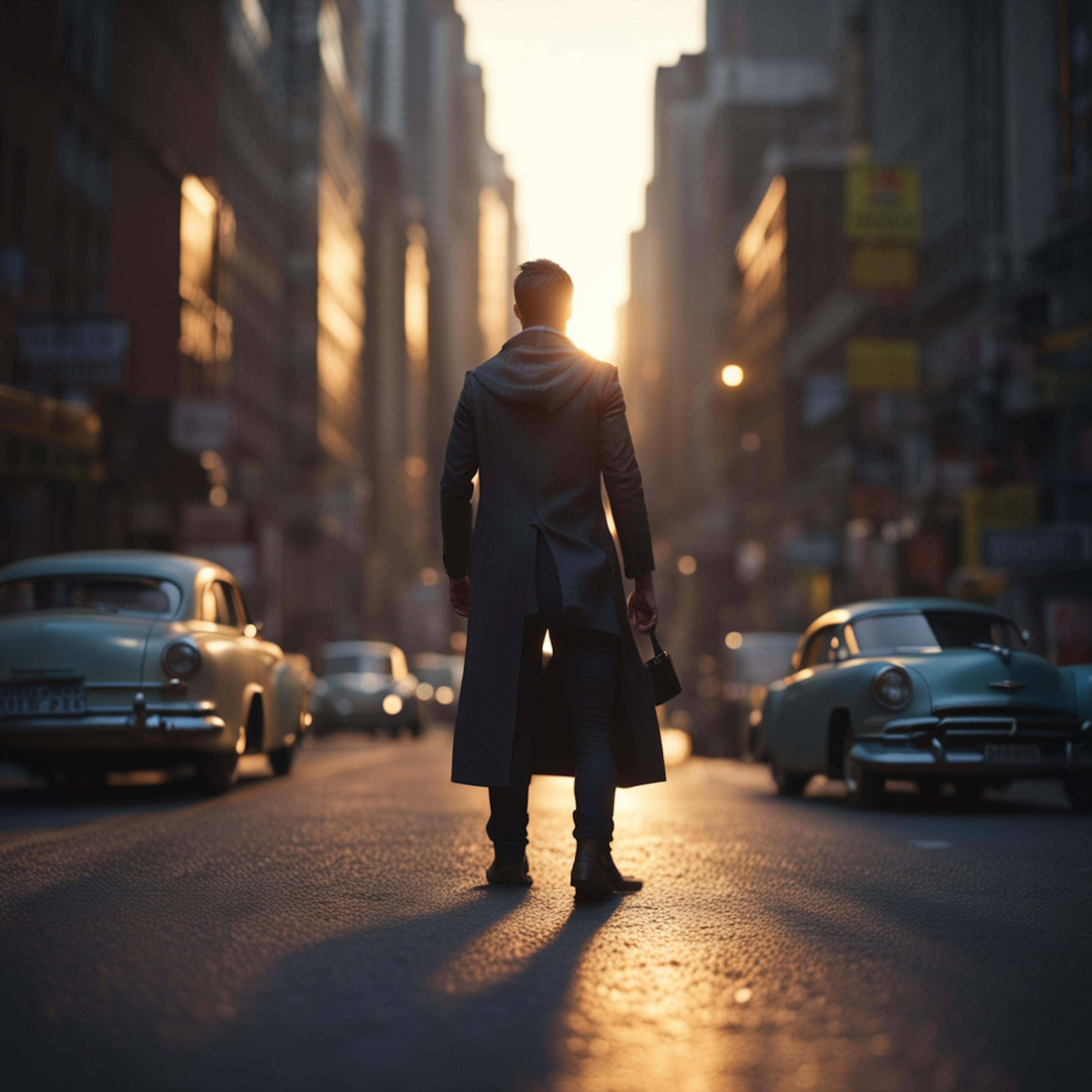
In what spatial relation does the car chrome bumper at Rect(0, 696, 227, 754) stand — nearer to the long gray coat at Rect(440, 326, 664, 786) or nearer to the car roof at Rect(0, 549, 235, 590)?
the car roof at Rect(0, 549, 235, 590)

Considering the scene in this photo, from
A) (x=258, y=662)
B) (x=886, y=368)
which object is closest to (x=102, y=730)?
(x=258, y=662)

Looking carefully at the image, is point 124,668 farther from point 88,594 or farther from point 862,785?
point 862,785

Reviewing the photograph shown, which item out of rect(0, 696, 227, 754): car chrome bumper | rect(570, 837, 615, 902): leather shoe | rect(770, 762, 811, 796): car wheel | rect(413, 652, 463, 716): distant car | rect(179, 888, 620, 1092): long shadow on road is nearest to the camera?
rect(179, 888, 620, 1092): long shadow on road

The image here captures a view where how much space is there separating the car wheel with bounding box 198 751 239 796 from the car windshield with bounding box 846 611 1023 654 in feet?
13.9

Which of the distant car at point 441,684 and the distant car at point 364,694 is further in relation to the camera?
the distant car at point 441,684

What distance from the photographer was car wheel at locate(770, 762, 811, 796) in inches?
450

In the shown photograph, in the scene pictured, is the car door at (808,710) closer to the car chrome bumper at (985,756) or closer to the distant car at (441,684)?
the car chrome bumper at (985,756)

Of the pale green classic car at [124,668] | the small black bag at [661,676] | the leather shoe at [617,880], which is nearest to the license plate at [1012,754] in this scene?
the small black bag at [661,676]

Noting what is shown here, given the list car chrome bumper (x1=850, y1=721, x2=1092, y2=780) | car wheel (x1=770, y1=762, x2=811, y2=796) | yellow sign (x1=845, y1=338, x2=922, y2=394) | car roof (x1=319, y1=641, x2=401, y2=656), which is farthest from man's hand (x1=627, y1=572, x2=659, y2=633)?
yellow sign (x1=845, y1=338, x2=922, y2=394)

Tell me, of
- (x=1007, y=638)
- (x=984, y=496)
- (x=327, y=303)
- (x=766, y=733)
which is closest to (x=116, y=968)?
(x=1007, y=638)

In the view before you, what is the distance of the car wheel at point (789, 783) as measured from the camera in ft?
37.5

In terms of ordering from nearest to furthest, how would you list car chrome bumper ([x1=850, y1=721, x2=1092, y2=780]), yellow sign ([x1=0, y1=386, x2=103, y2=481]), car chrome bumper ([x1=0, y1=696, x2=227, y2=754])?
car chrome bumper ([x1=0, y1=696, x2=227, y2=754]) < car chrome bumper ([x1=850, y1=721, x2=1092, y2=780]) < yellow sign ([x1=0, y1=386, x2=103, y2=481])

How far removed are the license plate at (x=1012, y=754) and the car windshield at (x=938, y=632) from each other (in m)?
0.95

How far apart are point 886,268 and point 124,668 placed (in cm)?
2969
